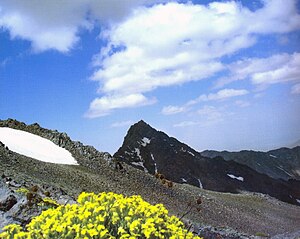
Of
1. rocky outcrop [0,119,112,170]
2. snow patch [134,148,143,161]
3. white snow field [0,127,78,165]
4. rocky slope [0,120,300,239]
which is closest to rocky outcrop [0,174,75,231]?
rocky slope [0,120,300,239]

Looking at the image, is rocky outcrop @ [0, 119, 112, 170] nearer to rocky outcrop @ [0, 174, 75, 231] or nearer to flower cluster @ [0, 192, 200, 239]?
rocky outcrop @ [0, 174, 75, 231]

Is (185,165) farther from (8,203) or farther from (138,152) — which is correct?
(8,203)

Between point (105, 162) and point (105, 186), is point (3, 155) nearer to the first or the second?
point (105, 186)

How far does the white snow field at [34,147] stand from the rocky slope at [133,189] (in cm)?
174

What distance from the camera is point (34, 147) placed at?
143 ft

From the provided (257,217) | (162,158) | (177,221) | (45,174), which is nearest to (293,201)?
(162,158)

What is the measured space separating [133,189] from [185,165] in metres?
94.5

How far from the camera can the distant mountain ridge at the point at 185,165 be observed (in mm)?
130250

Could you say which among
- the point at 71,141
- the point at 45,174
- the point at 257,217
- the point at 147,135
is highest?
the point at 147,135

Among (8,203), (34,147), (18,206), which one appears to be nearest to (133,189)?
(34,147)

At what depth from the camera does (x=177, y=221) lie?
28.3 ft

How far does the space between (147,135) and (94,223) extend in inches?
5569

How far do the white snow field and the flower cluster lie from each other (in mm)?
32773

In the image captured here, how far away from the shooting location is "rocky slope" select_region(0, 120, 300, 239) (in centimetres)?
2783
